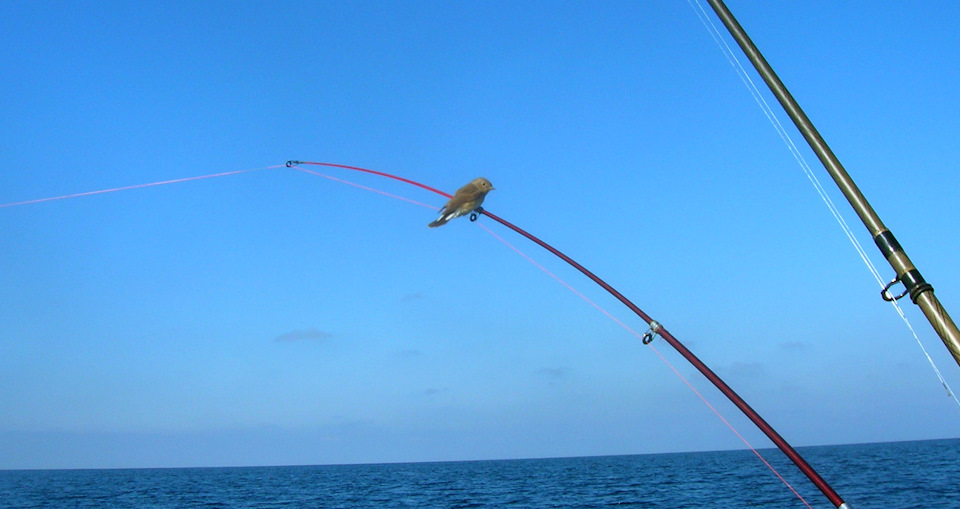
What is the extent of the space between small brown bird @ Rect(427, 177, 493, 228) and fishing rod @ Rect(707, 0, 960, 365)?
121 inches

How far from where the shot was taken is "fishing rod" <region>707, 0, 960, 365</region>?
169 inches

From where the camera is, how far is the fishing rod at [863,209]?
4.28 m

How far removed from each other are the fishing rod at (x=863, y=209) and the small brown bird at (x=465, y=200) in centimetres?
307

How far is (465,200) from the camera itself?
7578 mm

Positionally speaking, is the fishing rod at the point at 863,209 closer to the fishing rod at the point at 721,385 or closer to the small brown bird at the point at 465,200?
the fishing rod at the point at 721,385

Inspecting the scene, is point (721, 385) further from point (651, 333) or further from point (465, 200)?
point (465, 200)

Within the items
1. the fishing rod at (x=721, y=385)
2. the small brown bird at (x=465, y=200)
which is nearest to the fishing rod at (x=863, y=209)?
the fishing rod at (x=721, y=385)

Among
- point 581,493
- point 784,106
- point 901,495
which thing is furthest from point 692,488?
point 784,106

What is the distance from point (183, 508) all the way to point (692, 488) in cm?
3456

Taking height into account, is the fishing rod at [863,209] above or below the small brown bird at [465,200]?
below

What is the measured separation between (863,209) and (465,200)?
393 centimetres

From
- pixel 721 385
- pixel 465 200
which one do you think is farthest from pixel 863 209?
pixel 465 200

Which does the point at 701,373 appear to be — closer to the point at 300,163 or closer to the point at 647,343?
the point at 647,343

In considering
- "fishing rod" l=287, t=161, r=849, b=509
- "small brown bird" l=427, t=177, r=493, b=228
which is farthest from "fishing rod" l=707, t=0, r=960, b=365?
"small brown bird" l=427, t=177, r=493, b=228
